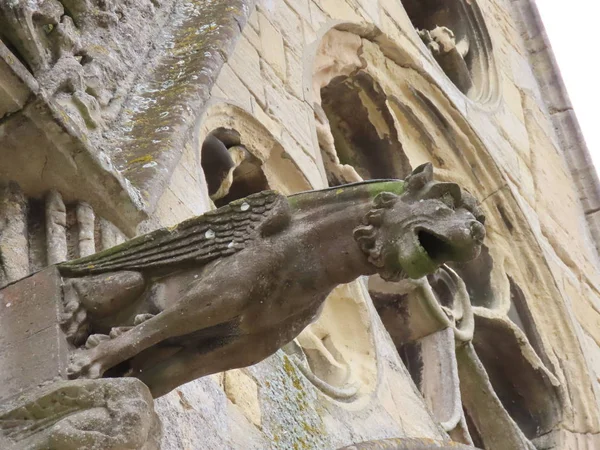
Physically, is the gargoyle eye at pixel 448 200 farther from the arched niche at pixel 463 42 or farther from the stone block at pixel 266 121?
the arched niche at pixel 463 42

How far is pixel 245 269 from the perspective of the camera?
8.63 feet

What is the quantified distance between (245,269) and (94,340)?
0.31 metres

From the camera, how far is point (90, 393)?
2.45m

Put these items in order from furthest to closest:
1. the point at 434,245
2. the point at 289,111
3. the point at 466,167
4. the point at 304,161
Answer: the point at 466,167
the point at 289,111
the point at 304,161
the point at 434,245

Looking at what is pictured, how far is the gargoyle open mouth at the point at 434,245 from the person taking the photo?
2492 mm

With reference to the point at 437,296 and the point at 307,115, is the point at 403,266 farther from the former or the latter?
the point at 437,296

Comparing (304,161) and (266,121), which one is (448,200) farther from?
(304,161)

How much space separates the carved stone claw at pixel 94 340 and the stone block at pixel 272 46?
2338 millimetres

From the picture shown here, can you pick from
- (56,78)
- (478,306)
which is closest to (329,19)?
(478,306)

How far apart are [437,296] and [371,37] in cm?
127

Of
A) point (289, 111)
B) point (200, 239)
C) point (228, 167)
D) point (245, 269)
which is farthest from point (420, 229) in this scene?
point (289, 111)

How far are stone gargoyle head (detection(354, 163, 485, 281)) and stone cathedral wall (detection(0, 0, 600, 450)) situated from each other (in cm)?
62

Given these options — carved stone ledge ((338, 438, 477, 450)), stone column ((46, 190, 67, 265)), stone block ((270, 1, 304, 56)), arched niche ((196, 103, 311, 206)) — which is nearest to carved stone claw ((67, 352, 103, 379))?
stone column ((46, 190, 67, 265))

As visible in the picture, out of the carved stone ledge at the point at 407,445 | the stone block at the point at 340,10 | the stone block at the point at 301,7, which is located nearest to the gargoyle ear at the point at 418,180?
the carved stone ledge at the point at 407,445
